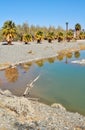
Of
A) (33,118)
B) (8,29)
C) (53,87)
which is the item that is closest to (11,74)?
(53,87)

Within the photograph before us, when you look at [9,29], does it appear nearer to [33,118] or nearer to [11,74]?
[11,74]

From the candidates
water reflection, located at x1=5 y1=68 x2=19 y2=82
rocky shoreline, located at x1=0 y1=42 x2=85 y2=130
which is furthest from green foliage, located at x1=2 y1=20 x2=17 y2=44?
rocky shoreline, located at x1=0 y1=42 x2=85 y2=130

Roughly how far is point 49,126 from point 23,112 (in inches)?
140

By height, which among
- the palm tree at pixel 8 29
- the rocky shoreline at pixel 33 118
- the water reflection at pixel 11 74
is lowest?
the water reflection at pixel 11 74

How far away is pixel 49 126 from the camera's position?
26.6m

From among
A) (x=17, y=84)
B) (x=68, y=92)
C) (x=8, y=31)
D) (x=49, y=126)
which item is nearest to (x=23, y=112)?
(x=49, y=126)

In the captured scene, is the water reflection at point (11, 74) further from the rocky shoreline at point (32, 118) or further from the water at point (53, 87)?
the rocky shoreline at point (32, 118)

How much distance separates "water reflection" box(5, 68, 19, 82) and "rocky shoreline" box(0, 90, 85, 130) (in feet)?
92.1

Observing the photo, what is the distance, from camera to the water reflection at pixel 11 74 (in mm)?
59975

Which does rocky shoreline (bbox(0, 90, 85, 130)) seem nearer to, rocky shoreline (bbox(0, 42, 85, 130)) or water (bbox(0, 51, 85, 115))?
rocky shoreline (bbox(0, 42, 85, 130))

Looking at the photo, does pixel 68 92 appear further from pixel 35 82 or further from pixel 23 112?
pixel 23 112

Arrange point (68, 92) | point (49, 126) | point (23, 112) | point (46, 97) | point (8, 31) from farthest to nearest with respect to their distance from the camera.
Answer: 1. point (8, 31)
2. point (68, 92)
3. point (46, 97)
4. point (23, 112)
5. point (49, 126)

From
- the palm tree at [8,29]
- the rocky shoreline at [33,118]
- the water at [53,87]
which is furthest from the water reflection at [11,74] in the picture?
the palm tree at [8,29]

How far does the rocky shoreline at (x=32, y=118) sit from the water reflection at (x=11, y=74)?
92.1 feet
